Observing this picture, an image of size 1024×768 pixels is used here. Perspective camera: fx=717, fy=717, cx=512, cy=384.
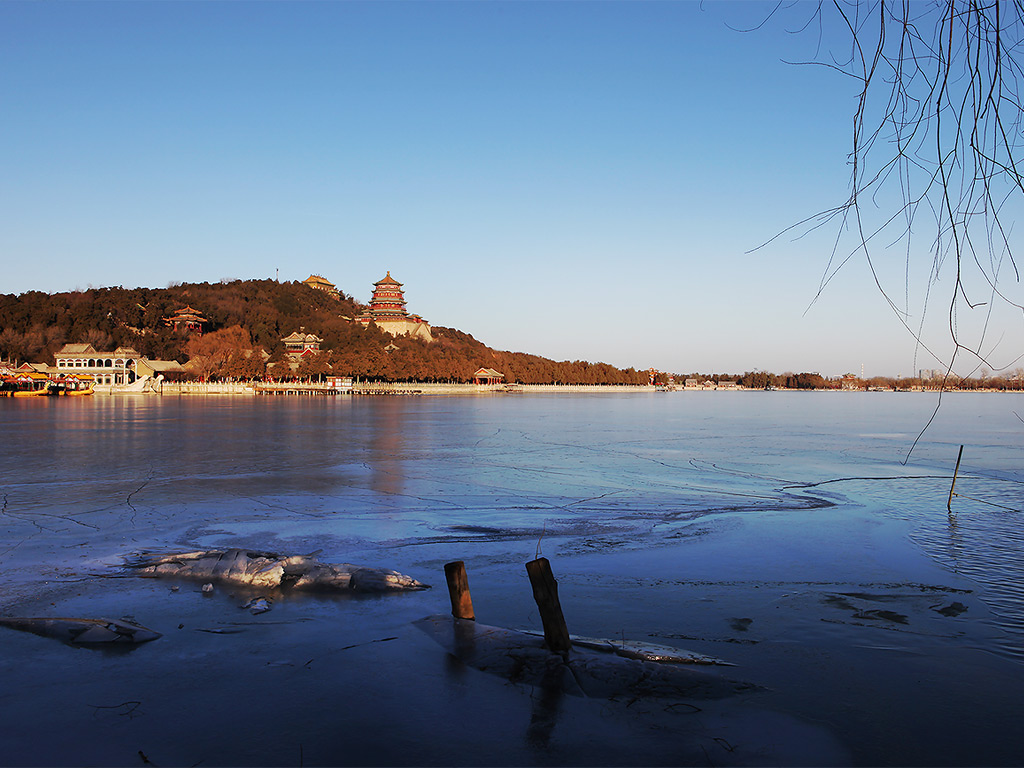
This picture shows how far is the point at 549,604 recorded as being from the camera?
15.8ft

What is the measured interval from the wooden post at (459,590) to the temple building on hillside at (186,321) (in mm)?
94550

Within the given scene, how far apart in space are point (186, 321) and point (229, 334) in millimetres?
10078

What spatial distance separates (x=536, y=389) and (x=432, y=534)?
110 metres

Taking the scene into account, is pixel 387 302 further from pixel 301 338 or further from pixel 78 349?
pixel 78 349

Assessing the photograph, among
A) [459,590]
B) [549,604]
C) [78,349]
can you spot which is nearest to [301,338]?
[78,349]

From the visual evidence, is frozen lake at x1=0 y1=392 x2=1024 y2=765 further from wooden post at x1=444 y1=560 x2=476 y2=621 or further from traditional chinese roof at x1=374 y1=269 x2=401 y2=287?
traditional chinese roof at x1=374 y1=269 x2=401 y2=287

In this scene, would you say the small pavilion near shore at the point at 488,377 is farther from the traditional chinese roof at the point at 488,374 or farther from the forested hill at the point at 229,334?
the forested hill at the point at 229,334

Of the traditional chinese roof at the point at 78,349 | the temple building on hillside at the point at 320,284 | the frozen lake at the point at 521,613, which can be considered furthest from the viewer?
the temple building on hillside at the point at 320,284

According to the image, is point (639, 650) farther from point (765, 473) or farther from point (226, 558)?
point (765, 473)

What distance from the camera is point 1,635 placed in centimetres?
522

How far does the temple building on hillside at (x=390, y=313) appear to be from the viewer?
104875 mm

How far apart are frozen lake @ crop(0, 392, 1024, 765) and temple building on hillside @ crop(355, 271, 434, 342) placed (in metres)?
90.8

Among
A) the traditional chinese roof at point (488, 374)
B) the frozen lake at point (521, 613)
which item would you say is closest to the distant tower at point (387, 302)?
the traditional chinese roof at point (488, 374)

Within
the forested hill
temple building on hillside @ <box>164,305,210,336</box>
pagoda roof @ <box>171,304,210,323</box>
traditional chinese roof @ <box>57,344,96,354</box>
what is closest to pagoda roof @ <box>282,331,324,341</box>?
the forested hill
